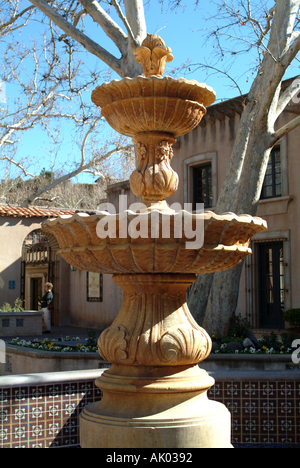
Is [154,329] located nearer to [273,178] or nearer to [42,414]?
[42,414]

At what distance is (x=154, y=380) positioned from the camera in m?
3.85

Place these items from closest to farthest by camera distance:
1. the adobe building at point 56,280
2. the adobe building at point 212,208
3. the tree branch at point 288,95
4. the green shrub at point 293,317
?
1. the tree branch at point 288,95
2. the green shrub at point 293,317
3. the adobe building at point 212,208
4. the adobe building at point 56,280

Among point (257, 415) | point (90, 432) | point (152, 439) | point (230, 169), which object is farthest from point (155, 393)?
point (230, 169)

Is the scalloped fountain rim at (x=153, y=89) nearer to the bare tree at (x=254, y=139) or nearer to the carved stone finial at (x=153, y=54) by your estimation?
the carved stone finial at (x=153, y=54)

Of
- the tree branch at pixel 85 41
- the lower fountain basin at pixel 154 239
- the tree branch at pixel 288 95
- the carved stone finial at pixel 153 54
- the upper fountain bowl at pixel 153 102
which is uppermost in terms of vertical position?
the tree branch at pixel 85 41

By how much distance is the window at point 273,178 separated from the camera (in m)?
14.9

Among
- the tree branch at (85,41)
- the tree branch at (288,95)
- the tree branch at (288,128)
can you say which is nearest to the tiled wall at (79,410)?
the tree branch at (288,128)

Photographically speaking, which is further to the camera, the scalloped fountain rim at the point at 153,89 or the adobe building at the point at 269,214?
the adobe building at the point at 269,214

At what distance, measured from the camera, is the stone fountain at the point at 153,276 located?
3.63 meters

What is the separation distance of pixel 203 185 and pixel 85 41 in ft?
25.9

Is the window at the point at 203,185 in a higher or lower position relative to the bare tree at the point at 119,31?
lower

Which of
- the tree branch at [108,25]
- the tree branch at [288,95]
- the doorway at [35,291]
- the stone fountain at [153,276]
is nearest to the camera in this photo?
the stone fountain at [153,276]
